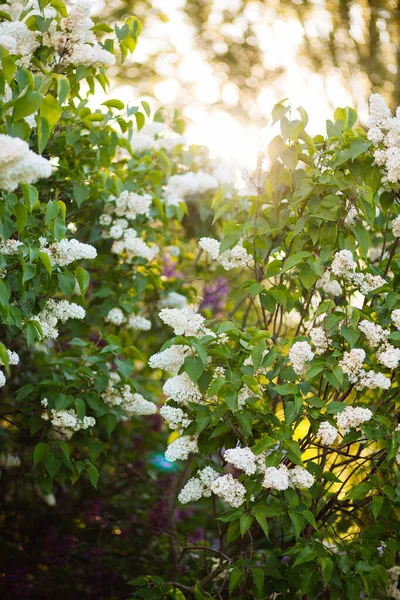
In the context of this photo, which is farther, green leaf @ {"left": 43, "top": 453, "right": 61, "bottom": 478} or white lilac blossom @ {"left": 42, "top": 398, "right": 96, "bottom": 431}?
green leaf @ {"left": 43, "top": 453, "right": 61, "bottom": 478}

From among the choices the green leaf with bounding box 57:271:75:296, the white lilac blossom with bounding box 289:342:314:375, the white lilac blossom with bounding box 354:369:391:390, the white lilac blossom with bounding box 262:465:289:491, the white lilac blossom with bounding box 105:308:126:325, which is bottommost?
the white lilac blossom with bounding box 262:465:289:491

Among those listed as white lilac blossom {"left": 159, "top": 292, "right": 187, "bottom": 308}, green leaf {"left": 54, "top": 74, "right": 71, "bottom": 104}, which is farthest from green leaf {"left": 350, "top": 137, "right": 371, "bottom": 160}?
white lilac blossom {"left": 159, "top": 292, "right": 187, "bottom": 308}

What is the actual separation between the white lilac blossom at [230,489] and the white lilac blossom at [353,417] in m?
0.43

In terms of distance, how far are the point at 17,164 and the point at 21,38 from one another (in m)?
1.23

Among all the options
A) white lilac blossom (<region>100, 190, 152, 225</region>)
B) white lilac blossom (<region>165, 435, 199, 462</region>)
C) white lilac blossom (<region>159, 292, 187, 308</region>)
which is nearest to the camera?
white lilac blossom (<region>165, 435, 199, 462</region>)

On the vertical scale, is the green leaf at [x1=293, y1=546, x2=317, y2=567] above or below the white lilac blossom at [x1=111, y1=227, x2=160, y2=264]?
below

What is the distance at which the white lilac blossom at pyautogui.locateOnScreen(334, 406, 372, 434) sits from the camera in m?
2.34

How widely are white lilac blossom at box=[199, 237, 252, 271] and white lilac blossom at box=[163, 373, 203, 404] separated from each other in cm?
59

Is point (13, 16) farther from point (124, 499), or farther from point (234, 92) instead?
point (234, 92)

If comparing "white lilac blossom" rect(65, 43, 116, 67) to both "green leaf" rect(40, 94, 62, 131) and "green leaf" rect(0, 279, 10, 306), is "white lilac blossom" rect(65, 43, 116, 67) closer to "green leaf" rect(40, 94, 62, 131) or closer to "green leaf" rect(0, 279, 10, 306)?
"green leaf" rect(40, 94, 62, 131)

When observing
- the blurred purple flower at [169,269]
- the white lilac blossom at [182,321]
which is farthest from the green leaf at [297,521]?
the blurred purple flower at [169,269]

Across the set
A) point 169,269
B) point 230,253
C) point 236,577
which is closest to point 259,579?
point 236,577

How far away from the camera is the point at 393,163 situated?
2.38 m

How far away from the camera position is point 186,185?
13.8ft
